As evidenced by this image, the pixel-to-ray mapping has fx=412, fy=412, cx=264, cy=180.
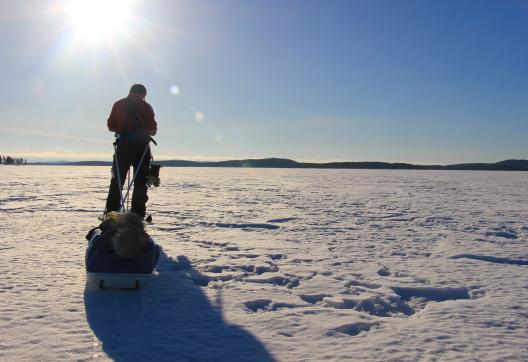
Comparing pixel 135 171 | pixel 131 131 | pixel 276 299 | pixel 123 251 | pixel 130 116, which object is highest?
pixel 130 116

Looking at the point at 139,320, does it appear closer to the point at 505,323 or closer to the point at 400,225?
the point at 505,323

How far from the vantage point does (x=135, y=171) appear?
198 inches

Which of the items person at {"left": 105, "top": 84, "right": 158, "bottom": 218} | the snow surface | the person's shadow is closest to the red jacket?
person at {"left": 105, "top": 84, "right": 158, "bottom": 218}

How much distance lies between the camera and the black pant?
4.89 meters

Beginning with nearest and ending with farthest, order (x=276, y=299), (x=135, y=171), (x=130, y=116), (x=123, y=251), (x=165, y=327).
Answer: (x=165, y=327) < (x=123, y=251) < (x=276, y=299) < (x=130, y=116) < (x=135, y=171)

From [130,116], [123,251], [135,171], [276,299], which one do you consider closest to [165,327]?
[123,251]

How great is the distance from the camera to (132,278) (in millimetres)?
3137

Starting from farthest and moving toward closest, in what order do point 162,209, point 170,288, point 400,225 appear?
point 162,209 → point 400,225 → point 170,288

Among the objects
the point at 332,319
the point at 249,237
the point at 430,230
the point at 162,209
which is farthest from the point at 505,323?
the point at 162,209

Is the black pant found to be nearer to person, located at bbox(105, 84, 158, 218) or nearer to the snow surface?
person, located at bbox(105, 84, 158, 218)

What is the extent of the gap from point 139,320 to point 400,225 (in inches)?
222

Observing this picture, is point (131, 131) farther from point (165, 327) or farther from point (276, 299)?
point (165, 327)

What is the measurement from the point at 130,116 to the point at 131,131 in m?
0.18

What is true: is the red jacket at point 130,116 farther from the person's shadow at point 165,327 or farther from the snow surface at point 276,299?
the person's shadow at point 165,327
